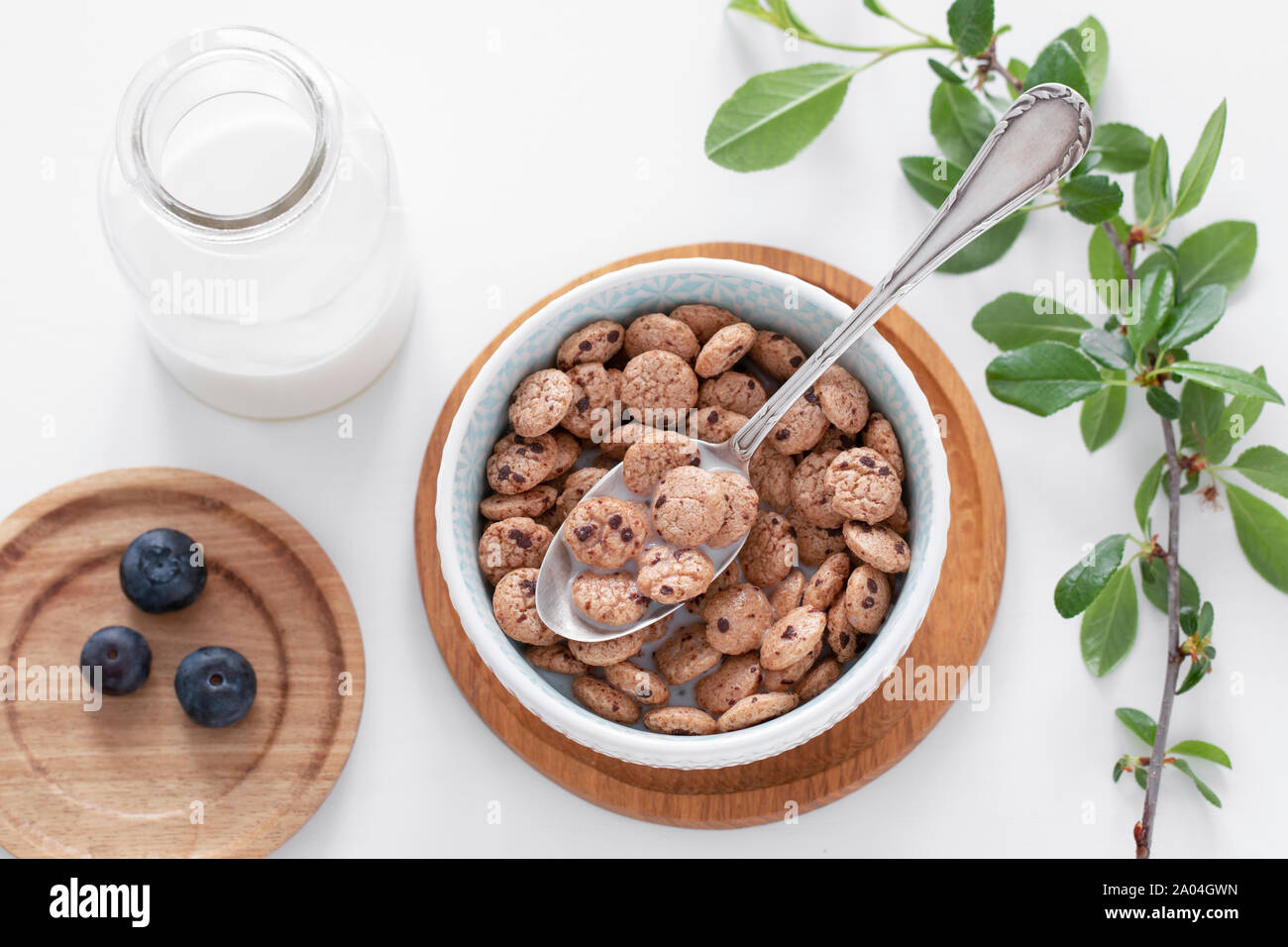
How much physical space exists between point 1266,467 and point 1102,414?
0.48ft

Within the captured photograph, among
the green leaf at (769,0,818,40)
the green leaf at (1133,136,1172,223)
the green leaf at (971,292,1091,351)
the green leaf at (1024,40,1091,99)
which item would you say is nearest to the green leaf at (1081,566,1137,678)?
the green leaf at (971,292,1091,351)

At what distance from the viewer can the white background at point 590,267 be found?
3.41ft

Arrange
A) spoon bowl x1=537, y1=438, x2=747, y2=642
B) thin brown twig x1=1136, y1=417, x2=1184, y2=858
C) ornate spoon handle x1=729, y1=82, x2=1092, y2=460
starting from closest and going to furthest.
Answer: ornate spoon handle x1=729, y1=82, x2=1092, y2=460, spoon bowl x1=537, y1=438, x2=747, y2=642, thin brown twig x1=1136, y1=417, x2=1184, y2=858

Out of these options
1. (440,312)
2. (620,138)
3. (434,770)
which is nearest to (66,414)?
(440,312)

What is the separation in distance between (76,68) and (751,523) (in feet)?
2.66

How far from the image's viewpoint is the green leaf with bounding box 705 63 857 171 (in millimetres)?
1011

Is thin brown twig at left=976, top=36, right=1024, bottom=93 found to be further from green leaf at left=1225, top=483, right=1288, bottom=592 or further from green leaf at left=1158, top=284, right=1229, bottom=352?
green leaf at left=1225, top=483, right=1288, bottom=592

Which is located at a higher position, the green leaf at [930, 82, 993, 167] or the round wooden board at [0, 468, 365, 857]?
the green leaf at [930, 82, 993, 167]

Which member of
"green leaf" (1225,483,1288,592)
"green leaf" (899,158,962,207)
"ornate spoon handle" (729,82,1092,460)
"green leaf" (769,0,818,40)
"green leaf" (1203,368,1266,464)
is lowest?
"green leaf" (1225,483,1288,592)

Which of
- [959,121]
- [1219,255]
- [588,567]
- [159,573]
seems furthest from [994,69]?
[159,573]

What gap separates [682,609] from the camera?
0.96 metres

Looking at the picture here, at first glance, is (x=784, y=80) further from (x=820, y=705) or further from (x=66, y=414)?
(x=66, y=414)

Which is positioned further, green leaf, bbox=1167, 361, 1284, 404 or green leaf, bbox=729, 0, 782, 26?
green leaf, bbox=729, 0, 782, 26

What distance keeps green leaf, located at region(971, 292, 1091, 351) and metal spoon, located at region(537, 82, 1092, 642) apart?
0.20 metres
